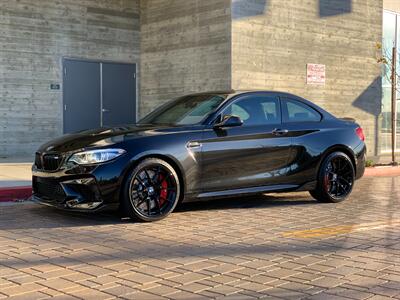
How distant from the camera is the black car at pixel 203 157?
23.1 ft

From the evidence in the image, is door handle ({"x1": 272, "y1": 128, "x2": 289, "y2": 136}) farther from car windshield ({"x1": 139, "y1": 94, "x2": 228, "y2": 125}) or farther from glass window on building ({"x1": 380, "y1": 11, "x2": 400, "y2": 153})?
glass window on building ({"x1": 380, "y1": 11, "x2": 400, "y2": 153})

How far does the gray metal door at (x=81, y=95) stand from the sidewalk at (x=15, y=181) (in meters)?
2.89

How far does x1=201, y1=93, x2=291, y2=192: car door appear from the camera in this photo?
25.4 feet

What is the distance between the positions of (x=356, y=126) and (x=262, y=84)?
567 cm

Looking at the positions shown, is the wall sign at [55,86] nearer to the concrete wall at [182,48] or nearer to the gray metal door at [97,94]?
the gray metal door at [97,94]

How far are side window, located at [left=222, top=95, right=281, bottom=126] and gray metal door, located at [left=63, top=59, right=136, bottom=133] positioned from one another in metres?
8.46

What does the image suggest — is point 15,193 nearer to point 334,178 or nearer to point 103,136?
point 103,136

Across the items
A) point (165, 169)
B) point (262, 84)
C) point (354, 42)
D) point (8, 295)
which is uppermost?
point (354, 42)

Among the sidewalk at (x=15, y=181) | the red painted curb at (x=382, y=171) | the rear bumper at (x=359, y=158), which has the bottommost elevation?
the red painted curb at (x=382, y=171)

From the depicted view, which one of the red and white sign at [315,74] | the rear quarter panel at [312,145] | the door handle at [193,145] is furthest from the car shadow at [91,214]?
the red and white sign at [315,74]

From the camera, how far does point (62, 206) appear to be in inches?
282

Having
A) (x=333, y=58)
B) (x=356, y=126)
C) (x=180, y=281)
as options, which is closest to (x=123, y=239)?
(x=180, y=281)

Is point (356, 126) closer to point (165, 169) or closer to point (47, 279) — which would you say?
point (165, 169)

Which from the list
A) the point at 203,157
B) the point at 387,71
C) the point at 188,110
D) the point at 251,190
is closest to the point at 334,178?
the point at 251,190
